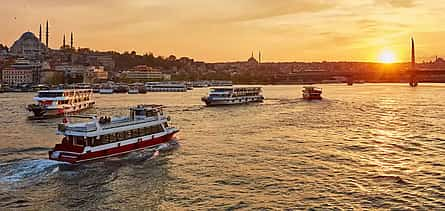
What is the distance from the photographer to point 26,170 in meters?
15.4

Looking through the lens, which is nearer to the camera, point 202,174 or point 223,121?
point 202,174

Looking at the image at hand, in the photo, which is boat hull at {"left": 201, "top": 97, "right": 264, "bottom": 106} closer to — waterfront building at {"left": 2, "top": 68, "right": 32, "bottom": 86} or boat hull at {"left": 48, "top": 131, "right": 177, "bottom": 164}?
boat hull at {"left": 48, "top": 131, "right": 177, "bottom": 164}

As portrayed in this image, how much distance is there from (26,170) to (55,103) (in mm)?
21127

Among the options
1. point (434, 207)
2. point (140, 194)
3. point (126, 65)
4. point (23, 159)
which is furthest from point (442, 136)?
point (126, 65)

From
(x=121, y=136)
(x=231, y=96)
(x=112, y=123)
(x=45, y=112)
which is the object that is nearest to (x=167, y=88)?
(x=231, y=96)

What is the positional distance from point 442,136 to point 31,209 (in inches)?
746

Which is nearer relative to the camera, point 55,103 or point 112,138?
point 112,138

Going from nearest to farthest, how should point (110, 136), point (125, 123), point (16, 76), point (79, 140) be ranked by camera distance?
1. point (79, 140)
2. point (110, 136)
3. point (125, 123)
4. point (16, 76)

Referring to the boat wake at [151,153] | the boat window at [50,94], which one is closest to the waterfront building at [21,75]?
the boat window at [50,94]

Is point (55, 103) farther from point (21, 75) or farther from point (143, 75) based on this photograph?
point (143, 75)

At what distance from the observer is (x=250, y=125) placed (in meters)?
28.5

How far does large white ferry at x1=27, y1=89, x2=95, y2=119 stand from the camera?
33938 millimetres

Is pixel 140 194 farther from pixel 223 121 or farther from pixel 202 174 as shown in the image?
pixel 223 121

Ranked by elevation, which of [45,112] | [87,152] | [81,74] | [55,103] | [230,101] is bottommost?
[87,152]
